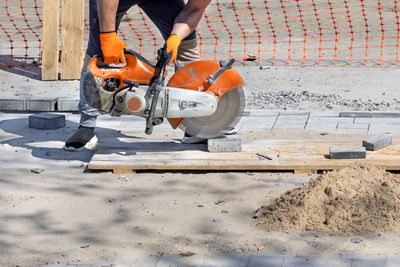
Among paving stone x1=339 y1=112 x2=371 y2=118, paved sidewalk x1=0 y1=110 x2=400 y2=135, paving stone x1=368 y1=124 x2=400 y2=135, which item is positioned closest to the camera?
paving stone x1=368 y1=124 x2=400 y2=135

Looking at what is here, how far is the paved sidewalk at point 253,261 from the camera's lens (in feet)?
12.0

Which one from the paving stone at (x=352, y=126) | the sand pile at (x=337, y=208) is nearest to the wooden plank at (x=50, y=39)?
the paving stone at (x=352, y=126)

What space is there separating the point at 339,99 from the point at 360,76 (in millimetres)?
1025

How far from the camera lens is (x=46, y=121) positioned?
6.59 meters

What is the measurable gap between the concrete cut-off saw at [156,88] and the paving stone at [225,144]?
0.23 m

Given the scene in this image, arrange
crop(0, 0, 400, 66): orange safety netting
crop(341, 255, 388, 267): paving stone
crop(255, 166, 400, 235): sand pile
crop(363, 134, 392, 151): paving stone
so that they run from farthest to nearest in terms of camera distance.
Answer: crop(0, 0, 400, 66): orange safety netting, crop(363, 134, 392, 151): paving stone, crop(255, 166, 400, 235): sand pile, crop(341, 255, 388, 267): paving stone

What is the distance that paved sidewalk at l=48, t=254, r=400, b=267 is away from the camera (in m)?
3.65

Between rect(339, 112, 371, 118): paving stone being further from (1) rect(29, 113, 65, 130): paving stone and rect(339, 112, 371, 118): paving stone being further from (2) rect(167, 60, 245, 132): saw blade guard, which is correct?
(1) rect(29, 113, 65, 130): paving stone

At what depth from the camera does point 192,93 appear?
5.43 meters

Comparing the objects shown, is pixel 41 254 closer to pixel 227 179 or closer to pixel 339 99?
pixel 227 179

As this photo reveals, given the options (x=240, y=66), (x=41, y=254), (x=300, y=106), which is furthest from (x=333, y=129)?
(x=41, y=254)

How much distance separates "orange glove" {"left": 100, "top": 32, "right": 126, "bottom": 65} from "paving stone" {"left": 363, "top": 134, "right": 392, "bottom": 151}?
2102 mm

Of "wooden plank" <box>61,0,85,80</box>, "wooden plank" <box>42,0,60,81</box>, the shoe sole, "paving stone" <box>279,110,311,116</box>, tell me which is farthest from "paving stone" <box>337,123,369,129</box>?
"wooden plank" <box>42,0,60,81</box>

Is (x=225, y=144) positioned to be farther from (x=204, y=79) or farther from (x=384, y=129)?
(x=384, y=129)
